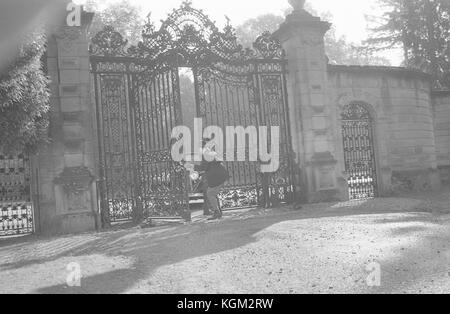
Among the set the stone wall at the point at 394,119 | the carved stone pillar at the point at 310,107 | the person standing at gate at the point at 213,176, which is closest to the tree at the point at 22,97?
the person standing at gate at the point at 213,176

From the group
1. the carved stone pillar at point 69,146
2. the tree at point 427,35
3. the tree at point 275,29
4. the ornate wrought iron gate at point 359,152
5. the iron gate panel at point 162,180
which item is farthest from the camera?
the tree at point 275,29

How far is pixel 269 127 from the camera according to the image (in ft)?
38.1

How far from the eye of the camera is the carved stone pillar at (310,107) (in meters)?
11.4

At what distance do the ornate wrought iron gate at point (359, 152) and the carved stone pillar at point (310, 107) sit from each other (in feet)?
4.09

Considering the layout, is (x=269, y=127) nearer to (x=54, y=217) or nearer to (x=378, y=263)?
(x=54, y=217)

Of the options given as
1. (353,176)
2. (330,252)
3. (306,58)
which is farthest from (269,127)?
(330,252)

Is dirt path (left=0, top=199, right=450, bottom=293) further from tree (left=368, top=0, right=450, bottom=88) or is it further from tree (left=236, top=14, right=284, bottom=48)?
tree (left=236, top=14, right=284, bottom=48)

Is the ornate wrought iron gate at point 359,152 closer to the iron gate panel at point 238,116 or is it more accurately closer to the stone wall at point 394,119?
the stone wall at point 394,119

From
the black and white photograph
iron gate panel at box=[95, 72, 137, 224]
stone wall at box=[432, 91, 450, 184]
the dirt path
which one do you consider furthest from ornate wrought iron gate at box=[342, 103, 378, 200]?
iron gate panel at box=[95, 72, 137, 224]

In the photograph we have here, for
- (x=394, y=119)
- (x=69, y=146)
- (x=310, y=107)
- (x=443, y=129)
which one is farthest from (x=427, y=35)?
(x=69, y=146)

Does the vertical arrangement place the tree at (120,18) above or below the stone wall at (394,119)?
above

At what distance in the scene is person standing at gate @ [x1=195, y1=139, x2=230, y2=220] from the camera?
995 cm

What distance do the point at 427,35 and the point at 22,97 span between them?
2052cm

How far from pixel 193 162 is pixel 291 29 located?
4463 millimetres
